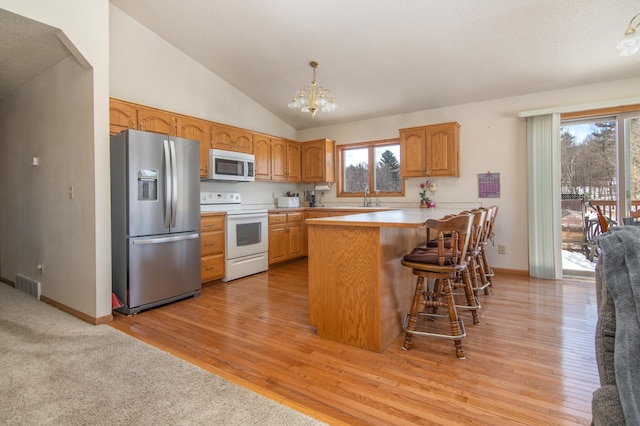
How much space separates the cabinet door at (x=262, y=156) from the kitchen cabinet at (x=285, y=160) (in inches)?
3.7

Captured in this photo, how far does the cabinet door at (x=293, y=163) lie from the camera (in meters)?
5.61

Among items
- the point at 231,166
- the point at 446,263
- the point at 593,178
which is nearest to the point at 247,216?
the point at 231,166

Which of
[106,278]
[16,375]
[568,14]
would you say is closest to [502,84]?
[568,14]

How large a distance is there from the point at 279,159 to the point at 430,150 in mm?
2434

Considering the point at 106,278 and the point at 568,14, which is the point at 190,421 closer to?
the point at 106,278

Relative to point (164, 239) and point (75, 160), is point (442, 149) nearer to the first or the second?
point (164, 239)

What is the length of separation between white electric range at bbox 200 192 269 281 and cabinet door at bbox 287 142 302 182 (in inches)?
47.4

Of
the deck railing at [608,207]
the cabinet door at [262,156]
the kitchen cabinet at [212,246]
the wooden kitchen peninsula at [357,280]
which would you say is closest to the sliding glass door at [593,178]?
the deck railing at [608,207]

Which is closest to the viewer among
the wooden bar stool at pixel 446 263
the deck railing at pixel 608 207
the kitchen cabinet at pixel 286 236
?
the wooden bar stool at pixel 446 263

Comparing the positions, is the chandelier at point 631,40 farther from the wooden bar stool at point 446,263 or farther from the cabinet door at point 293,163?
the cabinet door at point 293,163

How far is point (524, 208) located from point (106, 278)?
4827 mm

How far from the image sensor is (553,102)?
3979mm

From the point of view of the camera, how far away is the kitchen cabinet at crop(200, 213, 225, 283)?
3.73 meters

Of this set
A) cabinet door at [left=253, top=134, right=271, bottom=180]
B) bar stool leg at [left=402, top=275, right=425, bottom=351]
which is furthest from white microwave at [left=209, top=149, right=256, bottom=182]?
bar stool leg at [left=402, top=275, right=425, bottom=351]
